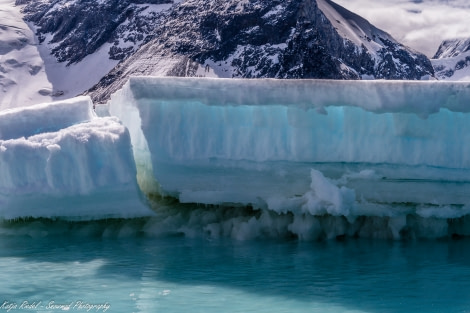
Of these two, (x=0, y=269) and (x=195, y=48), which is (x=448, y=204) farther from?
(x=195, y=48)

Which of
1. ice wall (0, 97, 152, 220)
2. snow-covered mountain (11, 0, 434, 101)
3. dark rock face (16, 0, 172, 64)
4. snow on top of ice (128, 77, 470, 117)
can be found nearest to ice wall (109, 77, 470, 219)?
snow on top of ice (128, 77, 470, 117)

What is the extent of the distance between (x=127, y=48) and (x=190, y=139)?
144m

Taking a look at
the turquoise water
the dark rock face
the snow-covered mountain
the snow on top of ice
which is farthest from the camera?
the dark rock face

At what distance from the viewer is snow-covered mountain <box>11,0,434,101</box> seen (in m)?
131

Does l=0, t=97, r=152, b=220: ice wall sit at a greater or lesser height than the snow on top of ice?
lesser

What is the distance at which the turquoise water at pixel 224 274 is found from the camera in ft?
21.9

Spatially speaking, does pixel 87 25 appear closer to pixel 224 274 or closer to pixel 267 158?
pixel 267 158

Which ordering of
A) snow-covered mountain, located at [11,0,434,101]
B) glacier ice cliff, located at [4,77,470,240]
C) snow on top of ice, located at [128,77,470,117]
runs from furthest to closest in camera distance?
1. snow-covered mountain, located at [11,0,434,101]
2. glacier ice cliff, located at [4,77,470,240]
3. snow on top of ice, located at [128,77,470,117]

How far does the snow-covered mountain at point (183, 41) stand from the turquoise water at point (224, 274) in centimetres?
11008

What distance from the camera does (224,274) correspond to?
26.3 feet

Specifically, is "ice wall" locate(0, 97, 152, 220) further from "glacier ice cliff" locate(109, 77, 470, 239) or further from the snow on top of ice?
the snow on top of ice

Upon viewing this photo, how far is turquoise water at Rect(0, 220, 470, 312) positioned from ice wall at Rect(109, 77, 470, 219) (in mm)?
763

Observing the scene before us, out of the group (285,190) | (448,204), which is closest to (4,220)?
(285,190)

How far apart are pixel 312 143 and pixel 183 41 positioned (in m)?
128
